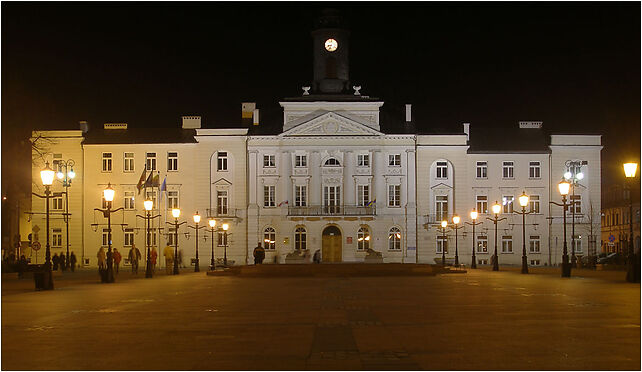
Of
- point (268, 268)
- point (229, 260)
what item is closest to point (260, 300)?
point (268, 268)

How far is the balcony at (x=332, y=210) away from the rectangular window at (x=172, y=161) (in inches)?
443

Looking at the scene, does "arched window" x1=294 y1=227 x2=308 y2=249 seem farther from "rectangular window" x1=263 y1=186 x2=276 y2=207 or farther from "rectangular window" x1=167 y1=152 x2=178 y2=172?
"rectangular window" x1=167 y1=152 x2=178 y2=172

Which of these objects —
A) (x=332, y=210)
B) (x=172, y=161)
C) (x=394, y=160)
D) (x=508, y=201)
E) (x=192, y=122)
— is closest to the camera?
(x=332, y=210)

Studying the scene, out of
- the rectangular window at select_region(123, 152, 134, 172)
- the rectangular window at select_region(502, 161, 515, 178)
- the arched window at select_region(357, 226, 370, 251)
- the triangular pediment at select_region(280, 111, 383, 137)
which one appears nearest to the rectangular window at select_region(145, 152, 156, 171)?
the rectangular window at select_region(123, 152, 134, 172)

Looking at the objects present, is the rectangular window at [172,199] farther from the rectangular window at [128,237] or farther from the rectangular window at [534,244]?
the rectangular window at [534,244]

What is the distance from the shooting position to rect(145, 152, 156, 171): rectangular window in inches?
3054

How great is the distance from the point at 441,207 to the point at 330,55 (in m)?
17.4

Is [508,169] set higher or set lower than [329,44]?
lower

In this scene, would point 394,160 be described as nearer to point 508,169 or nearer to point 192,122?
point 508,169

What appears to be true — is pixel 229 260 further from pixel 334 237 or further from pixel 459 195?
pixel 459 195

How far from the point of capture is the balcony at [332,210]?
7681 centimetres

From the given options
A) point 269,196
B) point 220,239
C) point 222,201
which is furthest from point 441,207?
point 220,239

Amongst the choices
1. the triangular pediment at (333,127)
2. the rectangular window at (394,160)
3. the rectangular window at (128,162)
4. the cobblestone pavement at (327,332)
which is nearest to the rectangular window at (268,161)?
the triangular pediment at (333,127)

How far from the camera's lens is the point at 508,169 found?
257 ft
